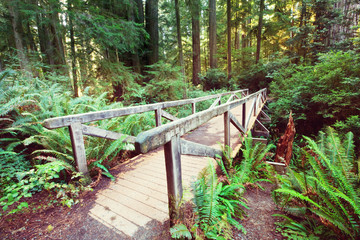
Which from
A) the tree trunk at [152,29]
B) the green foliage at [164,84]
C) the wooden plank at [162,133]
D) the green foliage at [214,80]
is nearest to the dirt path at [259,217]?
the wooden plank at [162,133]

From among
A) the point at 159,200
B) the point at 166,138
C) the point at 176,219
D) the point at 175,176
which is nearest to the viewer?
the point at 166,138

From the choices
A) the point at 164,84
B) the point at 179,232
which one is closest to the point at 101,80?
the point at 164,84

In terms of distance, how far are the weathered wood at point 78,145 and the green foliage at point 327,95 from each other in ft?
24.6

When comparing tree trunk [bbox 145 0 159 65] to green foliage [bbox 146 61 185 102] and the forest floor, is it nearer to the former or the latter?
green foliage [bbox 146 61 185 102]

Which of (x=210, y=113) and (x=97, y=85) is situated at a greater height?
(x=97, y=85)

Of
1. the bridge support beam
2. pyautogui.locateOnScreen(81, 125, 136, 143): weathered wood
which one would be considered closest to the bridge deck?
the bridge support beam

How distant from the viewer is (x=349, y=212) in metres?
1.80

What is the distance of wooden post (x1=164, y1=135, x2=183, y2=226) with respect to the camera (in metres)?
1.50

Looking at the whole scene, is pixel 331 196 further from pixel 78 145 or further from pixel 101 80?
pixel 101 80

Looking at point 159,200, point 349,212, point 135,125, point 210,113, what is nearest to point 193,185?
point 159,200

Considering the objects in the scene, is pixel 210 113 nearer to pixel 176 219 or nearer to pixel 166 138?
pixel 166 138

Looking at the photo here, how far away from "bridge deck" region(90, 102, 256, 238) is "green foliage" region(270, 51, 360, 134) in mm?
5178

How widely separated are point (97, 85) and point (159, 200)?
6682 mm

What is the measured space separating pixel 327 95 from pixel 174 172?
7.39m
